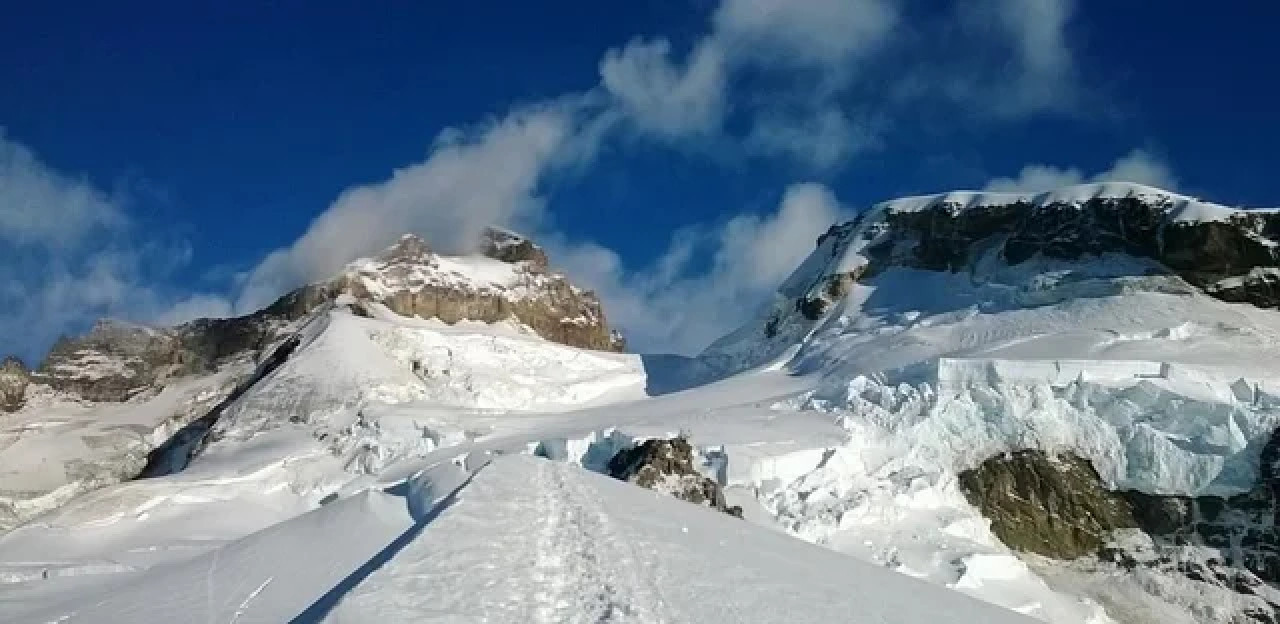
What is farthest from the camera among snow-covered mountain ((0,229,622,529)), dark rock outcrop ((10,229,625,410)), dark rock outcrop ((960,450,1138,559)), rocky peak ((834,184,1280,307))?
dark rock outcrop ((10,229,625,410))

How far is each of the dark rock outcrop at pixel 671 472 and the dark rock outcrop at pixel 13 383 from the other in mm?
98384

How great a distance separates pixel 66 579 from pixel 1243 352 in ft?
158

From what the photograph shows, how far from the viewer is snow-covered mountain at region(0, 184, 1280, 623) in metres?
13.0

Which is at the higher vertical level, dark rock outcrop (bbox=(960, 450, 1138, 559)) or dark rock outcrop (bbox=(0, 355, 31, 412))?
dark rock outcrop (bbox=(0, 355, 31, 412))

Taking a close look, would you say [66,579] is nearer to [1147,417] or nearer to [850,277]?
[1147,417]

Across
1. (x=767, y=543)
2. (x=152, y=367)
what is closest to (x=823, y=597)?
(x=767, y=543)

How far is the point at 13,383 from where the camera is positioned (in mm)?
112562

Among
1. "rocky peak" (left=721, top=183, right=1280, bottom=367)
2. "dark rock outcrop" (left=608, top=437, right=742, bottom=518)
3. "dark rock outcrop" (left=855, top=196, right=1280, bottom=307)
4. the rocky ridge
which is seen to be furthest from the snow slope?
"dark rock outcrop" (left=855, top=196, right=1280, bottom=307)

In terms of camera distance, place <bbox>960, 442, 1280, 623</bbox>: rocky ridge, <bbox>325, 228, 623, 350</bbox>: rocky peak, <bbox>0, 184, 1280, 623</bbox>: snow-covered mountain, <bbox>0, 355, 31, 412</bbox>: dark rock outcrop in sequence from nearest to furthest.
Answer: <bbox>0, 184, 1280, 623</bbox>: snow-covered mountain → <bbox>960, 442, 1280, 623</bbox>: rocky ridge → <bbox>325, 228, 623, 350</bbox>: rocky peak → <bbox>0, 355, 31, 412</bbox>: dark rock outcrop

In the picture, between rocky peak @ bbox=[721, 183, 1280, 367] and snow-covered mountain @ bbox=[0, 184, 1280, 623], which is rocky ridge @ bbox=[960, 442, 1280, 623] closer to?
snow-covered mountain @ bbox=[0, 184, 1280, 623]

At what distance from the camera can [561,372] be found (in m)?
78.5

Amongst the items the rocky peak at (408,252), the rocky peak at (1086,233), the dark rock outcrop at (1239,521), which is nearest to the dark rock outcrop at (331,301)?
the rocky peak at (408,252)

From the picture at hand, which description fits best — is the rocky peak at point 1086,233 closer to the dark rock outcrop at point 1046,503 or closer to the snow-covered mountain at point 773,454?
the snow-covered mountain at point 773,454

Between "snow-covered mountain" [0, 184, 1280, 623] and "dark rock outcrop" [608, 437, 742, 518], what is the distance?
0.54 feet
